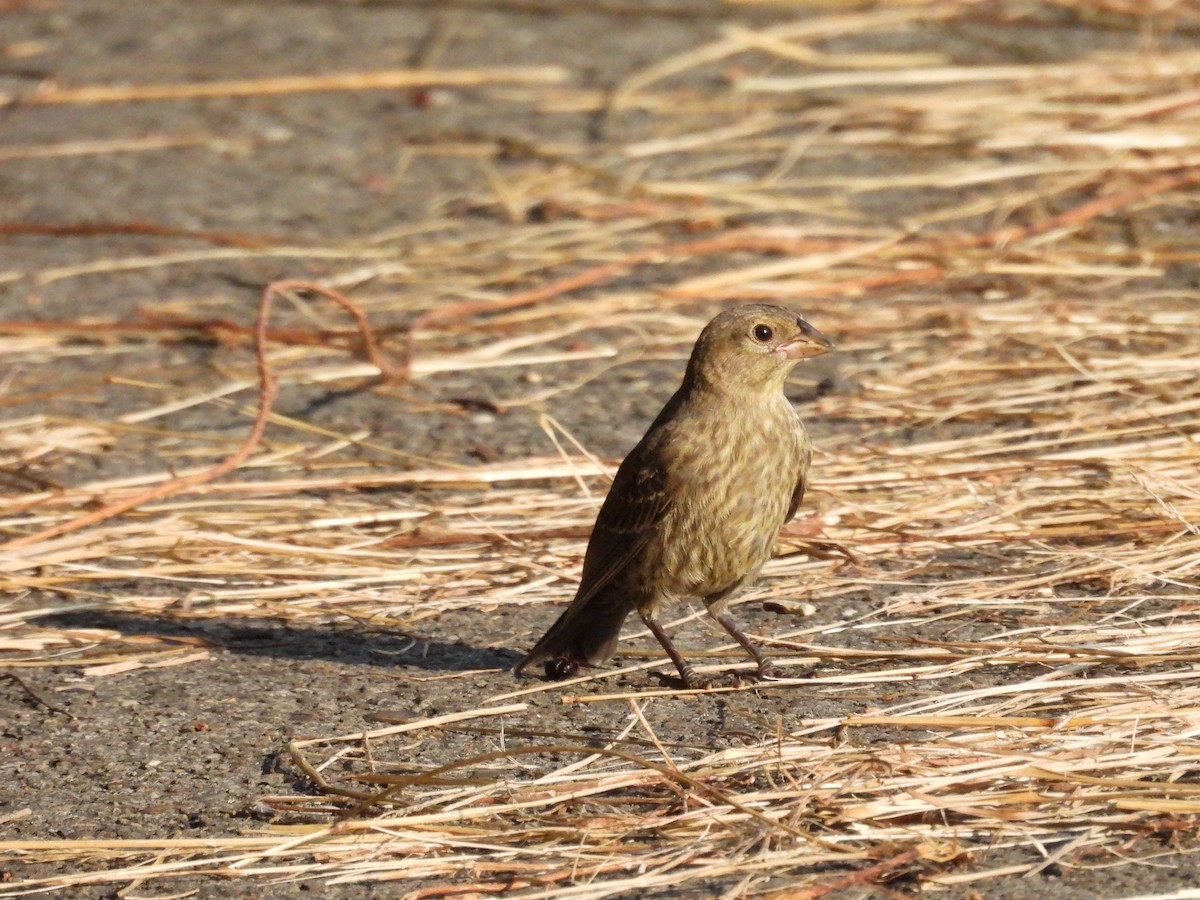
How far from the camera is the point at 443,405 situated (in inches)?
243

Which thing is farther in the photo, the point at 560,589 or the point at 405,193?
the point at 405,193

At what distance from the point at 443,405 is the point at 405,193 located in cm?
234

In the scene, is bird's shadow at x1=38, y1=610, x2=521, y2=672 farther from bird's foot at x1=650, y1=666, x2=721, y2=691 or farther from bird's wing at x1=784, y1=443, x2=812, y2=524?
bird's wing at x1=784, y1=443, x2=812, y2=524

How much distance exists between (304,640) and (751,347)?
1408 mm

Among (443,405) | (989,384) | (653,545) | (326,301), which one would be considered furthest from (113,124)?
(653,545)

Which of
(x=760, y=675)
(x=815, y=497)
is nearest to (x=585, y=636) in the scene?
(x=760, y=675)

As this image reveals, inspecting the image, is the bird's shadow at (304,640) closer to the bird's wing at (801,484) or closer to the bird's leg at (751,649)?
the bird's leg at (751,649)

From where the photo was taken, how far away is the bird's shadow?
450 centimetres

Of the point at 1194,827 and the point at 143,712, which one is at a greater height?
the point at 1194,827

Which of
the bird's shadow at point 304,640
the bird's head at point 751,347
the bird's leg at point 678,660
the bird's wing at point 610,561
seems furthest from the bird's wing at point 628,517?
the bird's shadow at point 304,640

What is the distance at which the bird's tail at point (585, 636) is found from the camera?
428cm

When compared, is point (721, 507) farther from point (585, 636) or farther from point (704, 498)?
point (585, 636)

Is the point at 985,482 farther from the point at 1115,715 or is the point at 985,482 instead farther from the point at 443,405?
the point at 443,405

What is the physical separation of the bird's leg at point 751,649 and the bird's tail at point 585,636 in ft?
0.79
